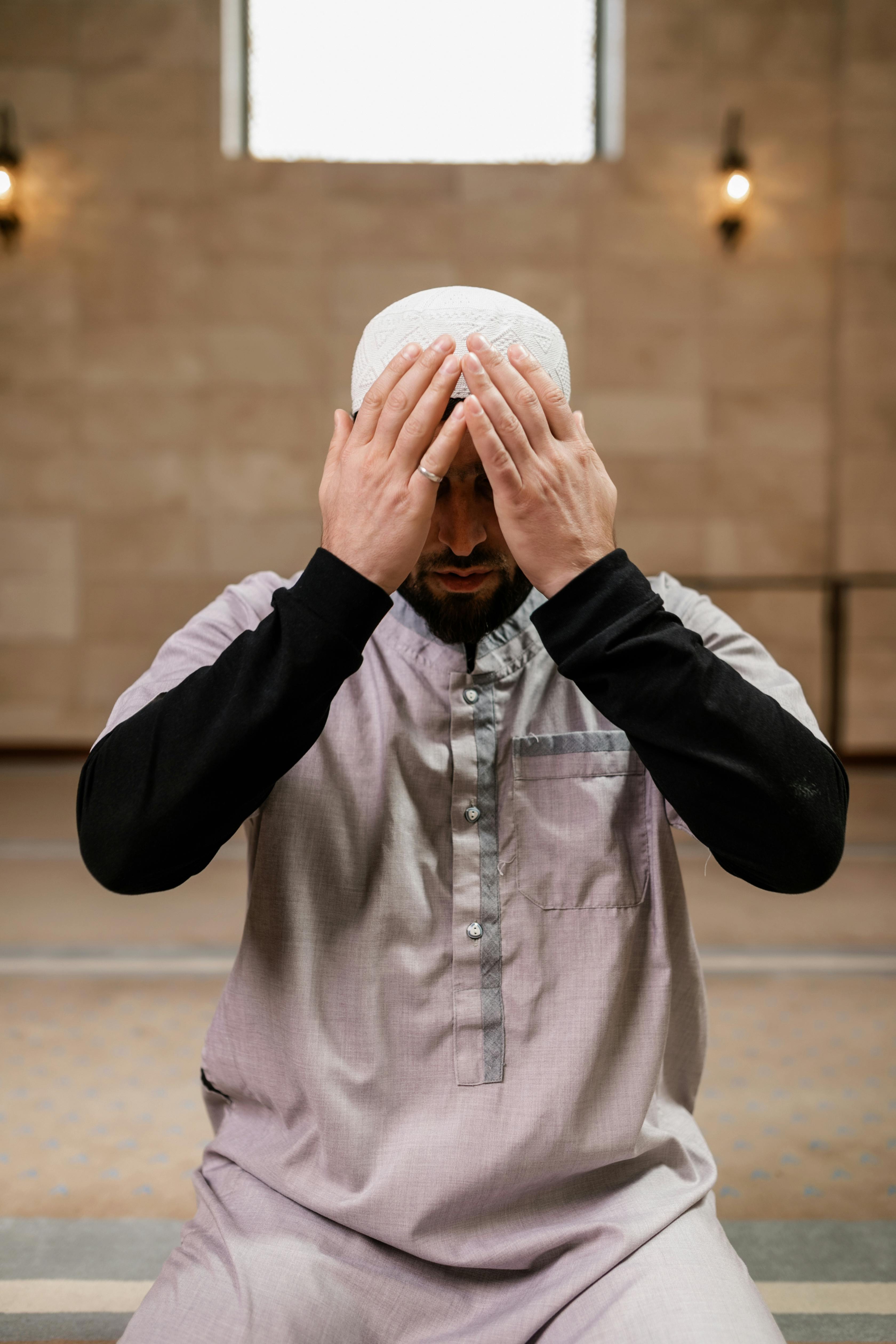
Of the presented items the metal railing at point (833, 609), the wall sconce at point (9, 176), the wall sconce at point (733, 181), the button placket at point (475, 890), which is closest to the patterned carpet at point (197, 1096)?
the button placket at point (475, 890)

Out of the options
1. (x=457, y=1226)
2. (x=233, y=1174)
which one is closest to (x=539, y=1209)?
(x=457, y=1226)

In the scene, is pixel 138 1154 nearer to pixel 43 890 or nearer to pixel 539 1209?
pixel 539 1209

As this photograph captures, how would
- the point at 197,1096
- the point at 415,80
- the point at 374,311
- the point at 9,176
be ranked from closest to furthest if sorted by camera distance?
the point at 197,1096, the point at 9,176, the point at 374,311, the point at 415,80

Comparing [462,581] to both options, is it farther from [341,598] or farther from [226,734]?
[226,734]

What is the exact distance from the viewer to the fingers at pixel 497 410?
1116mm

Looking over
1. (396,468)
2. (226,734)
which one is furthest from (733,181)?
(226,734)

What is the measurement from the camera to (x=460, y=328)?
1.24 metres

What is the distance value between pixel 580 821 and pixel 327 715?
32 centimetres

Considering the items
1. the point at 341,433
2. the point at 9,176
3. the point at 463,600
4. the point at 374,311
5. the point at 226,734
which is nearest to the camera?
the point at 226,734

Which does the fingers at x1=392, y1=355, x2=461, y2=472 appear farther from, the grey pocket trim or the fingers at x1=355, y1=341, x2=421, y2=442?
the grey pocket trim

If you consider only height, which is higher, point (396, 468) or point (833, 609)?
point (396, 468)

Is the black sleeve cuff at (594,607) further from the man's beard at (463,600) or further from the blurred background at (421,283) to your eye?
the blurred background at (421,283)

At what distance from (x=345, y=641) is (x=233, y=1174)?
0.64 metres

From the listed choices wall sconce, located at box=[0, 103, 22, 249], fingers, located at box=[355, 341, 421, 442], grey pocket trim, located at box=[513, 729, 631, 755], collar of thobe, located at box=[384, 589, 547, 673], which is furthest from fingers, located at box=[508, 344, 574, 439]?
wall sconce, located at box=[0, 103, 22, 249]
